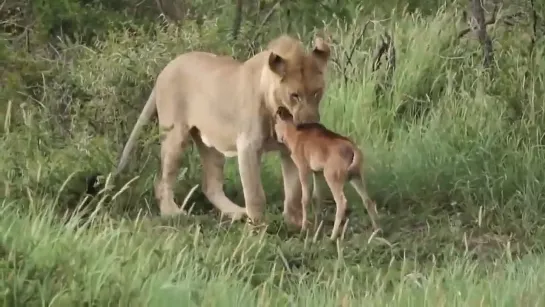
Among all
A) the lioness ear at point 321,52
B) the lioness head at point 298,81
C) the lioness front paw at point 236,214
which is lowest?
the lioness front paw at point 236,214

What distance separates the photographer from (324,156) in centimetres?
498

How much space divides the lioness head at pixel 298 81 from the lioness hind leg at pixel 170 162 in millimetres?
884

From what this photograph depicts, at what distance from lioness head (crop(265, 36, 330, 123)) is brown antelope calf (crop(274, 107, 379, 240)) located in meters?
0.06

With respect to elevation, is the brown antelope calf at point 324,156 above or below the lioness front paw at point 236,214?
above

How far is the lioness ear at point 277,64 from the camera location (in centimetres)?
495

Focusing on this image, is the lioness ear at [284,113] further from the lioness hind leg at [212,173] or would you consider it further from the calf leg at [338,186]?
the lioness hind leg at [212,173]

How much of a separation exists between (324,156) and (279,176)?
1.33m

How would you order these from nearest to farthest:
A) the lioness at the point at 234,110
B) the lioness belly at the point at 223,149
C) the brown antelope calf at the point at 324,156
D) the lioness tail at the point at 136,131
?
the brown antelope calf at the point at 324,156
the lioness at the point at 234,110
the lioness belly at the point at 223,149
the lioness tail at the point at 136,131

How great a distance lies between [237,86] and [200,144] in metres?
0.69

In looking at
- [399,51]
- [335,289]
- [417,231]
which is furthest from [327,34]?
A: [335,289]

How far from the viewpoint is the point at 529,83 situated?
6.93 metres

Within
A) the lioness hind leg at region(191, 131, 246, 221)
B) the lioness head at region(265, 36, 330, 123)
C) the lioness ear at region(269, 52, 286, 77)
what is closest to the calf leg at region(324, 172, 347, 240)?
the lioness head at region(265, 36, 330, 123)

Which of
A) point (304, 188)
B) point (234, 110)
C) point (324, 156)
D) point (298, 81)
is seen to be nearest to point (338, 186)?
point (324, 156)

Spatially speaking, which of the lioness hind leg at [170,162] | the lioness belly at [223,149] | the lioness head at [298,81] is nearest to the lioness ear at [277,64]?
the lioness head at [298,81]
